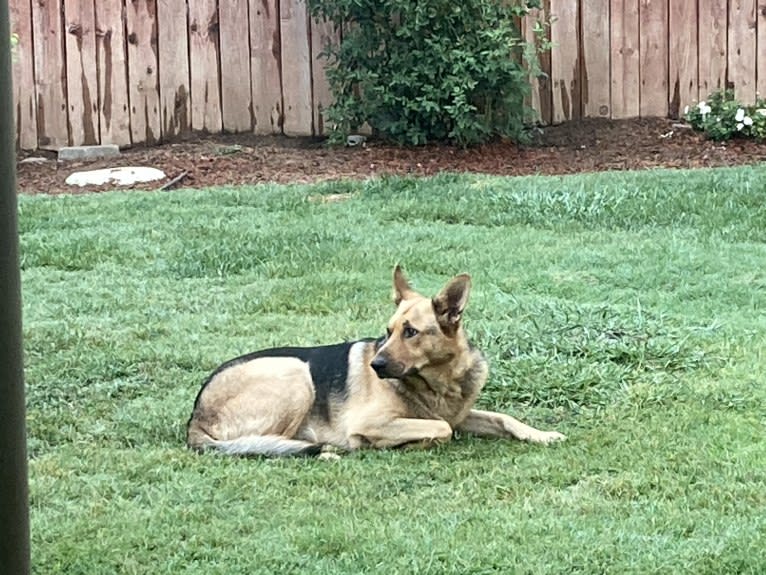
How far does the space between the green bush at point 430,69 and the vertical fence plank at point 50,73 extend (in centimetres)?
251

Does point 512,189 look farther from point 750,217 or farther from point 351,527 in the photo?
point 351,527

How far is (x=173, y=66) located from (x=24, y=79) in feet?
4.73

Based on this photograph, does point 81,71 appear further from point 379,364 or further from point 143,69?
point 379,364

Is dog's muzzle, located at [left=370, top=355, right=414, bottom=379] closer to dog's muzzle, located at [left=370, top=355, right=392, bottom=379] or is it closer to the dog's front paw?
dog's muzzle, located at [left=370, top=355, right=392, bottom=379]

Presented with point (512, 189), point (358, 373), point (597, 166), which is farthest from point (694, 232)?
point (358, 373)

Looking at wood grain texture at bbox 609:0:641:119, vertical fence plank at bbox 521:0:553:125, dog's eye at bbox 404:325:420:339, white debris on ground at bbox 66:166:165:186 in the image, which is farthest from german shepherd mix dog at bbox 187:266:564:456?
wood grain texture at bbox 609:0:641:119

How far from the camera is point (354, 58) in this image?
12.1 metres

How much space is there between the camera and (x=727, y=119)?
1230 cm

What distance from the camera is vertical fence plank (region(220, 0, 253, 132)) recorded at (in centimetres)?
1239

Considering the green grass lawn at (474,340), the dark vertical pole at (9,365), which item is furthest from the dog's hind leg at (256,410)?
the dark vertical pole at (9,365)

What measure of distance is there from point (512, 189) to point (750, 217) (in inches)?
76.1

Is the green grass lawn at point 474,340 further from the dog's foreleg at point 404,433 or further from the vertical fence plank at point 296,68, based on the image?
the vertical fence plank at point 296,68

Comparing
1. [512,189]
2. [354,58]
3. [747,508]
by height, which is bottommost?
[747,508]

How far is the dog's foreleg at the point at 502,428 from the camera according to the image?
16.6 ft
